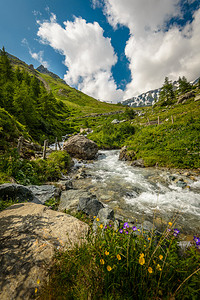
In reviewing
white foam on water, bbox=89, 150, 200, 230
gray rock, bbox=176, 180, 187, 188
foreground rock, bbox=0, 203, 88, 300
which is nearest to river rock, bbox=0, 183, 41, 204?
foreground rock, bbox=0, 203, 88, 300

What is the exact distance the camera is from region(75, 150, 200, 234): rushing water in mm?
6141

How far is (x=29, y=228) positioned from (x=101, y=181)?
838 centimetres

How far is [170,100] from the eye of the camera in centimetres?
4888

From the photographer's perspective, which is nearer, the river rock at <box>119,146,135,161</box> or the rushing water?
the rushing water

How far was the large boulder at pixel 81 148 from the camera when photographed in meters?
20.8

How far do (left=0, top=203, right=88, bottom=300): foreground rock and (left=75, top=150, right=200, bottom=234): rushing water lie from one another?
3753 millimetres

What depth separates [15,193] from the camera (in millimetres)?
5492

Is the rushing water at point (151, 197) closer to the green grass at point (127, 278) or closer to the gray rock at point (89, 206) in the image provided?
the gray rock at point (89, 206)

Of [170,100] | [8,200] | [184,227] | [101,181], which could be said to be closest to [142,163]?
[101,181]

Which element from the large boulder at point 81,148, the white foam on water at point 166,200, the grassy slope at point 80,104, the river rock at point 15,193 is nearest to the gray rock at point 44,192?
the river rock at point 15,193

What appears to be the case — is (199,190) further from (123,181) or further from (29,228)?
(29,228)

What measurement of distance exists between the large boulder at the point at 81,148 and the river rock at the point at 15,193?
14796 mm

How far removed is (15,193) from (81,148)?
15467mm

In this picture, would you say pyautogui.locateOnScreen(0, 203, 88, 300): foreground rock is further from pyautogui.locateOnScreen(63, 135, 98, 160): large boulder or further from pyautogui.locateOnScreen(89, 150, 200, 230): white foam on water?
pyautogui.locateOnScreen(63, 135, 98, 160): large boulder
